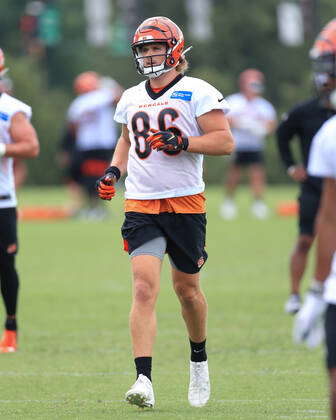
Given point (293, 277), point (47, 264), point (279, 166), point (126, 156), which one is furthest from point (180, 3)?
point (126, 156)

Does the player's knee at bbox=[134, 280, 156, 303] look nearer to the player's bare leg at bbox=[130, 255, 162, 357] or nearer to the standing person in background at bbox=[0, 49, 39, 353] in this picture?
the player's bare leg at bbox=[130, 255, 162, 357]

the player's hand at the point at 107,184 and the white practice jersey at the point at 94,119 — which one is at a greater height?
the player's hand at the point at 107,184

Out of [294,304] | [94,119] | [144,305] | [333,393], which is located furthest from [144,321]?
[94,119]

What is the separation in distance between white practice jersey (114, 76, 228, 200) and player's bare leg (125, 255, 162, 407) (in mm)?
476

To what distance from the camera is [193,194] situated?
7715 mm

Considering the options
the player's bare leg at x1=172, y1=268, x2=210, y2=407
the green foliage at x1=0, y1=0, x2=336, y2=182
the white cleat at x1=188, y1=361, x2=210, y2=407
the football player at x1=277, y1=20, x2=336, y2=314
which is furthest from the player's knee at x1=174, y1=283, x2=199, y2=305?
the green foliage at x1=0, y1=0, x2=336, y2=182

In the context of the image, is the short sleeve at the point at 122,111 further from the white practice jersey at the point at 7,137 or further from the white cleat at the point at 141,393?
the white practice jersey at the point at 7,137

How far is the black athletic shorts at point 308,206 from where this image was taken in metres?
11.1

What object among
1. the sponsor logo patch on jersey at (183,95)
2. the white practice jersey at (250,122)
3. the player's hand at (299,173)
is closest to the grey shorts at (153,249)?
the sponsor logo patch on jersey at (183,95)

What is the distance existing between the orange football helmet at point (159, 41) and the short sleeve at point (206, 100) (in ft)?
0.79

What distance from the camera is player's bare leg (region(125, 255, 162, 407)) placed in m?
7.20

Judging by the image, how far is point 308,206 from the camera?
36.5ft

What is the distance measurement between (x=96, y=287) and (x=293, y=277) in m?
3.00

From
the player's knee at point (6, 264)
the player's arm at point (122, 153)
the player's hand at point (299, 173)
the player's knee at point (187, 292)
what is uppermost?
the player's arm at point (122, 153)
